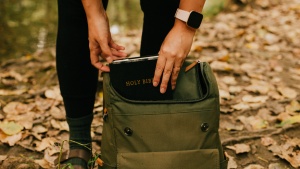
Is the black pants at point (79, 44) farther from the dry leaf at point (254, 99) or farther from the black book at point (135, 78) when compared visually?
the dry leaf at point (254, 99)

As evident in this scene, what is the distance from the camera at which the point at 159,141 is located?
1246 millimetres

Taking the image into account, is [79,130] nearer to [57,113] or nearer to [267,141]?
[57,113]

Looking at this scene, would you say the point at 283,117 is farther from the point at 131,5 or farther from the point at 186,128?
the point at 131,5

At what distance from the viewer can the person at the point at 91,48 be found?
1266 millimetres

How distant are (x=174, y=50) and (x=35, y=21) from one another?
344 centimetres

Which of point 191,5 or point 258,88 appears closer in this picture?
point 191,5

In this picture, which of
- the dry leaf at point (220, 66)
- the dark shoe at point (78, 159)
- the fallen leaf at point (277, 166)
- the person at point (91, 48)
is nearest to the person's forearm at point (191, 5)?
the person at point (91, 48)

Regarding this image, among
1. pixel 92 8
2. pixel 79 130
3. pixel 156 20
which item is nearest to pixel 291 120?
pixel 156 20

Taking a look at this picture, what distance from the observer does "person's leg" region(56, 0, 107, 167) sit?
1389 millimetres

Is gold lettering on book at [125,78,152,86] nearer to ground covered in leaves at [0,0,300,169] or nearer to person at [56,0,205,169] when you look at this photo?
person at [56,0,205,169]

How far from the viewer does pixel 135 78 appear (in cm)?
129

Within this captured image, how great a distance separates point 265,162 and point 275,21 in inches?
113

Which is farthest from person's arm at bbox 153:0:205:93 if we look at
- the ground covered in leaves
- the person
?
the ground covered in leaves

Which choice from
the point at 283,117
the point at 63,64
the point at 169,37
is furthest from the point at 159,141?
the point at 283,117
